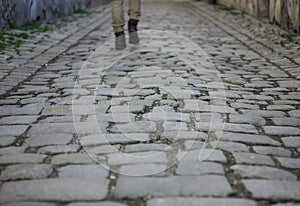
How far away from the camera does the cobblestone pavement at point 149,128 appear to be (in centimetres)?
213

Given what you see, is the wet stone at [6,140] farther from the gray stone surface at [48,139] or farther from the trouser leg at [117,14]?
the trouser leg at [117,14]

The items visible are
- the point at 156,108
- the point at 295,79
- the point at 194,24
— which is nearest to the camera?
the point at 156,108

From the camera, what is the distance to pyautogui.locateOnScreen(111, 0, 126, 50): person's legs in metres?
6.45

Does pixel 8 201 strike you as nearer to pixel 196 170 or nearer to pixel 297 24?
pixel 196 170

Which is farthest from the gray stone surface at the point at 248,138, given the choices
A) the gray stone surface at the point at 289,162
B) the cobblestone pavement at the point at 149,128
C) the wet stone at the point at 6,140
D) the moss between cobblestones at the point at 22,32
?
the moss between cobblestones at the point at 22,32

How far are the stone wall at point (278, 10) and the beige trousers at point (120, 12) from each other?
2564 millimetres

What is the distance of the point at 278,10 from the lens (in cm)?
885

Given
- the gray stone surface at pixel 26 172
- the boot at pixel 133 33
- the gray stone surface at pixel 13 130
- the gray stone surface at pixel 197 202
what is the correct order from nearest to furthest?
the gray stone surface at pixel 197 202
the gray stone surface at pixel 26 172
the gray stone surface at pixel 13 130
the boot at pixel 133 33

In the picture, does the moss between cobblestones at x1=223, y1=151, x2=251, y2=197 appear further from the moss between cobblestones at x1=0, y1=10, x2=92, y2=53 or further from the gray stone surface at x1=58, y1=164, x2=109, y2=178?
the moss between cobblestones at x1=0, y1=10, x2=92, y2=53

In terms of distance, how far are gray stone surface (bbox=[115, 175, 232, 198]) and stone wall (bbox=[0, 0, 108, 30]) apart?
6.06 m

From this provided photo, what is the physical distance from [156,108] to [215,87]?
0.92 m

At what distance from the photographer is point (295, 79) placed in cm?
456

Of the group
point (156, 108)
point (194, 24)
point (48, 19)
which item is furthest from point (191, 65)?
point (48, 19)

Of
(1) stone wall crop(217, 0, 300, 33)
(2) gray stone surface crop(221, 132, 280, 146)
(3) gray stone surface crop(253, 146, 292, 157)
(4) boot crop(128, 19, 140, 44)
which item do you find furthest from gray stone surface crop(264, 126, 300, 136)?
(1) stone wall crop(217, 0, 300, 33)
